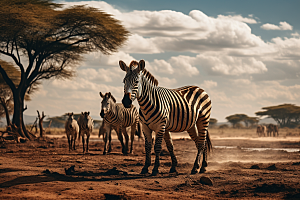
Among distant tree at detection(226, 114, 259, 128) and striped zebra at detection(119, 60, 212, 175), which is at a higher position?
distant tree at detection(226, 114, 259, 128)

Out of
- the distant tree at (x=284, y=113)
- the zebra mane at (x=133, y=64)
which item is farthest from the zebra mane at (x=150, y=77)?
the distant tree at (x=284, y=113)

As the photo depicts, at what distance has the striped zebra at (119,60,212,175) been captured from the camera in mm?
7559

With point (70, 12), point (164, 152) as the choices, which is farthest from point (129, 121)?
point (70, 12)

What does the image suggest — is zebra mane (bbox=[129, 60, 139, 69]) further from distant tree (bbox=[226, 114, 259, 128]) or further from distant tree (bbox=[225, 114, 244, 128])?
distant tree (bbox=[225, 114, 244, 128])

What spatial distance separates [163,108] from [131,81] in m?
1.00

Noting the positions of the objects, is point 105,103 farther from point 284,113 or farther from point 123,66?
point 284,113

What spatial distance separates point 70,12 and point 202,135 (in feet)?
48.3

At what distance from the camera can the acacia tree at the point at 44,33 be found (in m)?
19.2

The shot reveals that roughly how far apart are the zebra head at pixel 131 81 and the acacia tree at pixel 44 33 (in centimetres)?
1309

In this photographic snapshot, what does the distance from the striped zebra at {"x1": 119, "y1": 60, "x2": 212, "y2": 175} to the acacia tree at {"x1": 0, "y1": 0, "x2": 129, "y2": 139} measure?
12954mm

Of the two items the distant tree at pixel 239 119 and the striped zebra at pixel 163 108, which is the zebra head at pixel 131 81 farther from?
the distant tree at pixel 239 119

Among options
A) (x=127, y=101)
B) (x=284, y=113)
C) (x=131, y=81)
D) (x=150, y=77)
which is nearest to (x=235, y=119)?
(x=284, y=113)

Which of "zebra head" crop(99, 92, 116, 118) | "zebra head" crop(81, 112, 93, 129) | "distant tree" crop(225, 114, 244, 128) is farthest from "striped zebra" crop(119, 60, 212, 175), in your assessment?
"distant tree" crop(225, 114, 244, 128)

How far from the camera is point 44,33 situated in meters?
21.2
